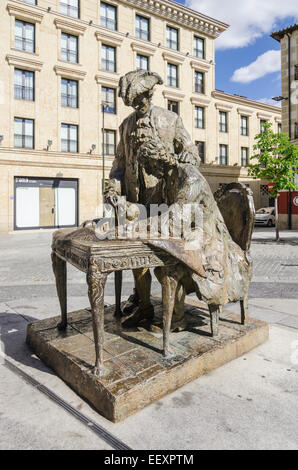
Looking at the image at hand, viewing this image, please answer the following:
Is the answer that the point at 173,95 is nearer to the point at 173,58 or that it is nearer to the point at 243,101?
the point at 173,58

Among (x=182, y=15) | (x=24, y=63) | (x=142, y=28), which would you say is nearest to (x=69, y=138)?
(x=24, y=63)

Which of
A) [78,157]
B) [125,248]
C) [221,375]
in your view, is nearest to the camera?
[125,248]

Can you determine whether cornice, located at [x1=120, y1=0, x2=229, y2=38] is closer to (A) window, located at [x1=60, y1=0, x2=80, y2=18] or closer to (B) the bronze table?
(A) window, located at [x1=60, y1=0, x2=80, y2=18]

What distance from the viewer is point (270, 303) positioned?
5.38m

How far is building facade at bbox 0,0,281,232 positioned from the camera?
20.9 meters

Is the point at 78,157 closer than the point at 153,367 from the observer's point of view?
No

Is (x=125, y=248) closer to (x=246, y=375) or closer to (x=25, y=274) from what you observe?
(x=246, y=375)

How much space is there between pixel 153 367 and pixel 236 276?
4.20 feet

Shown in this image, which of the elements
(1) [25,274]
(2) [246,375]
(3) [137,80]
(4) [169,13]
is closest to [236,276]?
(2) [246,375]

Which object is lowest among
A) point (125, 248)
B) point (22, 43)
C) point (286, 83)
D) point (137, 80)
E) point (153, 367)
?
point (153, 367)

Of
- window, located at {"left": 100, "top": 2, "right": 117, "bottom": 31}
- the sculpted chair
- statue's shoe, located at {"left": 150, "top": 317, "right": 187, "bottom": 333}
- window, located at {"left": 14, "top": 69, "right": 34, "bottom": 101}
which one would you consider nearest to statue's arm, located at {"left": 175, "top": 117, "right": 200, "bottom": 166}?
the sculpted chair

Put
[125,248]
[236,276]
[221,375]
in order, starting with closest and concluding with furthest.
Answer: [125,248], [221,375], [236,276]

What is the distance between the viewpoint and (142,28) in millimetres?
26000

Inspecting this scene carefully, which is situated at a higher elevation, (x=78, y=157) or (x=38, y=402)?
(x=78, y=157)
